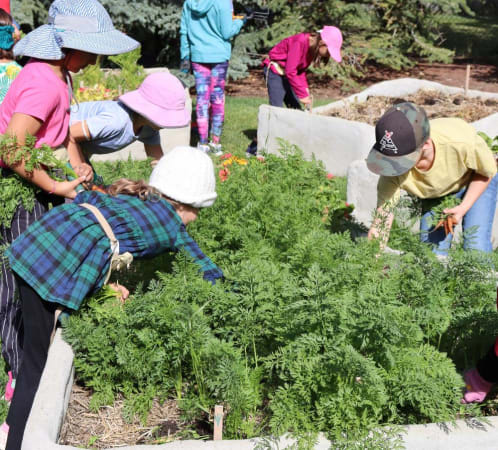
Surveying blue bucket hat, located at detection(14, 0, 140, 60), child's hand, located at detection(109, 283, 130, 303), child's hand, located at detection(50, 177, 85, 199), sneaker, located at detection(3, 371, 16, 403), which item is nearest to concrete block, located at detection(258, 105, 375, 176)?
blue bucket hat, located at detection(14, 0, 140, 60)

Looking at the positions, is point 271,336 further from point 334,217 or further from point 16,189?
point 334,217

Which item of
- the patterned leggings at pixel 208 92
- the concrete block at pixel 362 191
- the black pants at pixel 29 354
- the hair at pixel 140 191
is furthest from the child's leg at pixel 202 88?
the black pants at pixel 29 354

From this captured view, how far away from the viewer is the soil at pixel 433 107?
24.5ft

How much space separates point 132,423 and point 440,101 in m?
6.72

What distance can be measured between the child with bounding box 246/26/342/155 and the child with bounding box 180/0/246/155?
1.80 ft

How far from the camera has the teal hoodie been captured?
7039 millimetres

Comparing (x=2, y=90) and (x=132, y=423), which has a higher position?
(x=2, y=90)

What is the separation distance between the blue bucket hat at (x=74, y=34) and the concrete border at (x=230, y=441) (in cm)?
151

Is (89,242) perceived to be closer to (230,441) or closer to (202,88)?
(230,441)

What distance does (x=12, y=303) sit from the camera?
3213mm

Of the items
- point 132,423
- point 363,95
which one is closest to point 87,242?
point 132,423

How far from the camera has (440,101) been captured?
8.21 metres

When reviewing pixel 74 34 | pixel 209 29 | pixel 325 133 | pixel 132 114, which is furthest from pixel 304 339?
pixel 209 29

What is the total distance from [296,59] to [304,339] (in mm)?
4999
